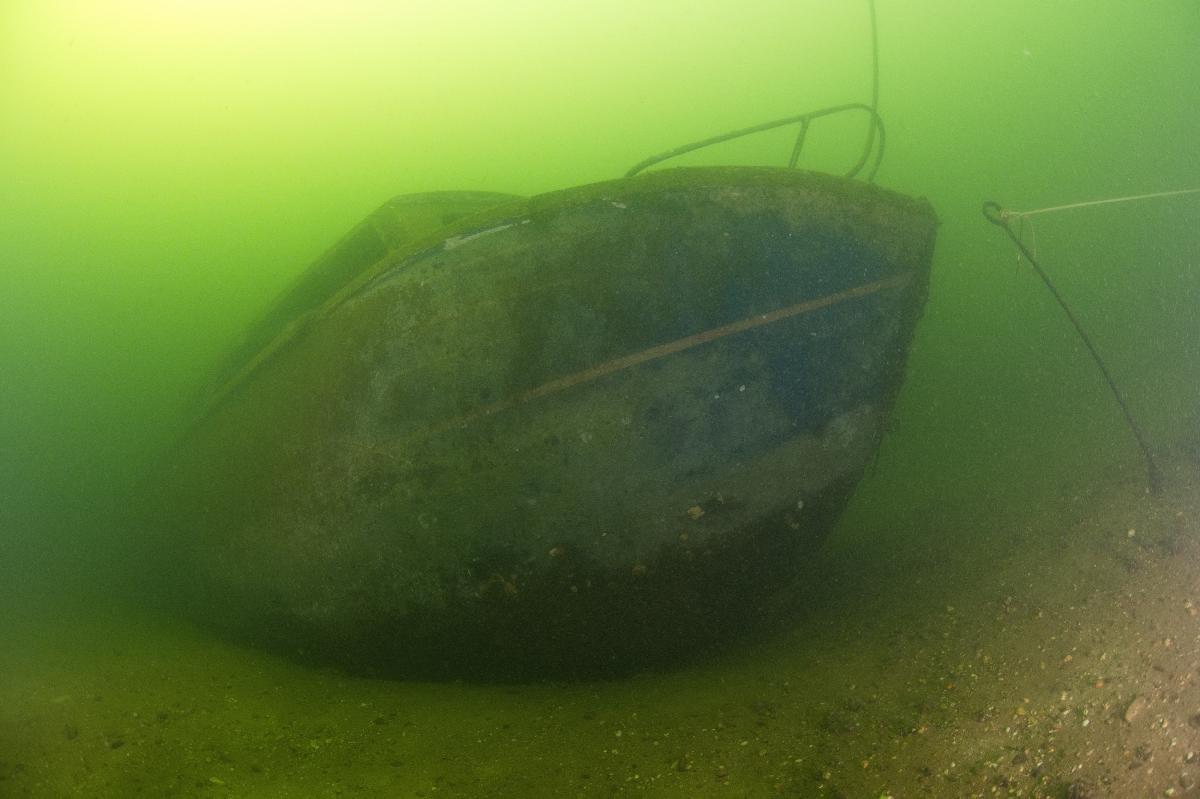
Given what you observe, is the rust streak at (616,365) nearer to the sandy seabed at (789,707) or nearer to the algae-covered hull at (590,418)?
the algae-covered hull at (590,418)

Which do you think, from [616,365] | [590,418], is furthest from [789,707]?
[616,365]

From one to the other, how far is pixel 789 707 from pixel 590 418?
114cm

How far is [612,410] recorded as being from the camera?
7.17ft

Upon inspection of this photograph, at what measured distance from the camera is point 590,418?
2184 millimetres

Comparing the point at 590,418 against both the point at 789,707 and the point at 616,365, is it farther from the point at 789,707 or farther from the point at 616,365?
the point at 789,707

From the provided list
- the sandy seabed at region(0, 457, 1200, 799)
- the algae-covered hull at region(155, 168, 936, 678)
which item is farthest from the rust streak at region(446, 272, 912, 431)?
the sandy seabed at region(0, 457, 1200, 799)

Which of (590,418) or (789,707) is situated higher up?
(590,418)

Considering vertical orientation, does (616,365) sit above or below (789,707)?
above

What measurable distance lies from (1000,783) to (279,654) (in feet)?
8.65

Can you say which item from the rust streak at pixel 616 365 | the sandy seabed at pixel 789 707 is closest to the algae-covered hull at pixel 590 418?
the rust streak at pixel 616 365

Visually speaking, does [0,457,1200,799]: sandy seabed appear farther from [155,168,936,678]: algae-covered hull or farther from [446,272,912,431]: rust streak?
[446,272,912,431]: rust streak

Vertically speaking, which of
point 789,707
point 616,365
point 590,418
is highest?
point 616,365

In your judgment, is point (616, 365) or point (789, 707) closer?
point (789, 707)

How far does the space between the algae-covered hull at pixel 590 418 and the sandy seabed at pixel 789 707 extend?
1.06 ft
